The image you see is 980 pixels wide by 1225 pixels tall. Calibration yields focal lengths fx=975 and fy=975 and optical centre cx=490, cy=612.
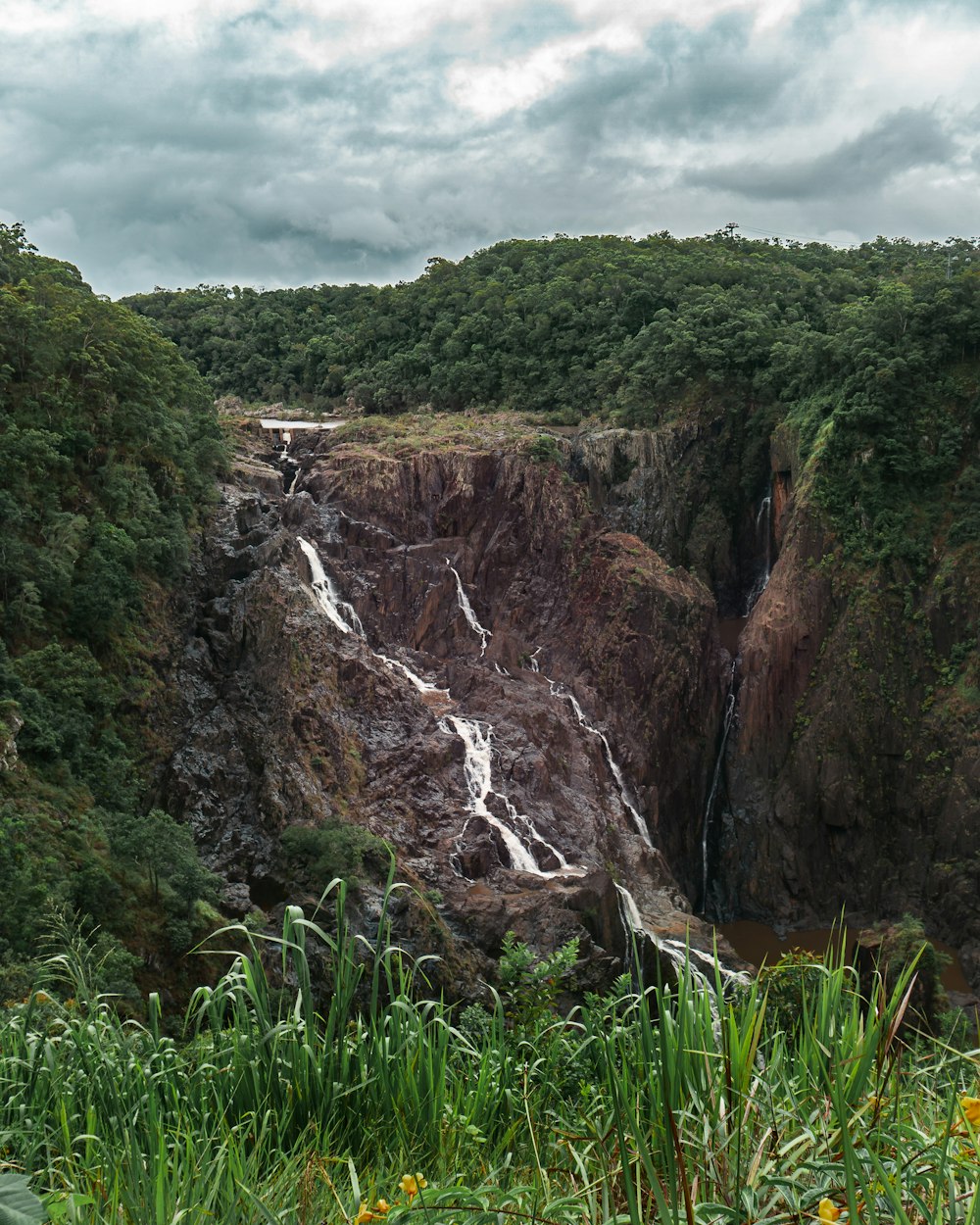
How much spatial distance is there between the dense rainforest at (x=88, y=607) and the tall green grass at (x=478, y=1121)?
8202mm

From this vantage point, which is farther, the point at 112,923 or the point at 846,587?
the point at 846,587

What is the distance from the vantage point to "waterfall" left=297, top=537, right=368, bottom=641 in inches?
1016

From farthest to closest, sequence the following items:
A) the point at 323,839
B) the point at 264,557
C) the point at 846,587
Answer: the point at 846,587 < the point at 264,557 < the point at 323,839

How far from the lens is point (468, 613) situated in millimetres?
27688

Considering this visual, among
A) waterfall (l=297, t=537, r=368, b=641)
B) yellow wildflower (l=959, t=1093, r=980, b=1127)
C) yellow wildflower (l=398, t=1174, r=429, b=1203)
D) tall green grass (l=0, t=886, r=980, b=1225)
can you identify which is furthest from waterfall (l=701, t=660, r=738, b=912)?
yellow wildflower (l=398, t=1174, r=429, b=1203)

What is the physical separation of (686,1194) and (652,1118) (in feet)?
2.41

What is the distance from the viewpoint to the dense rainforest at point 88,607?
14.5 m

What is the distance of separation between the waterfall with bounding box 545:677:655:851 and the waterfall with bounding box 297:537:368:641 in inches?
220

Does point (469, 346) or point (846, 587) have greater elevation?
point (469, 346)

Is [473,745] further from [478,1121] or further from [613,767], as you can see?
[478,1121]

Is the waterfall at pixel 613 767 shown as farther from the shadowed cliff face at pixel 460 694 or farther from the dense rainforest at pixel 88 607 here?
the dense rainforest at pixel 88 607

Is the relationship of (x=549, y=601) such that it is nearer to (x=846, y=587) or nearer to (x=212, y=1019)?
(x=846, y=587)

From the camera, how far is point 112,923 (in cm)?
1441

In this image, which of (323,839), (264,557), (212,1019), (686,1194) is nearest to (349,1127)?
(212,1019)
